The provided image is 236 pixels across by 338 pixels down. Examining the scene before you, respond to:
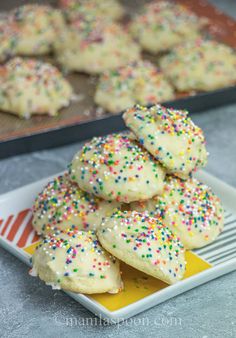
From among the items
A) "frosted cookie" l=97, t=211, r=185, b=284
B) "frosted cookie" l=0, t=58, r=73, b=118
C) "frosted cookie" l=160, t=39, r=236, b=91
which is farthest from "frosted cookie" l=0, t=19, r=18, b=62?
"frosted cookie" l=97, t=211, r=185, b=284

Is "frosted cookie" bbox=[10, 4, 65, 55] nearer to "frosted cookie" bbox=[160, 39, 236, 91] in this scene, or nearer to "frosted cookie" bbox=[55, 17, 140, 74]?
"frosted cookie" bbox=[55, 17, 140, 74]

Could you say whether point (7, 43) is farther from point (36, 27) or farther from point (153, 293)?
point (153, 293)

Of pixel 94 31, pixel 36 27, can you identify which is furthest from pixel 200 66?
pixel 36 27

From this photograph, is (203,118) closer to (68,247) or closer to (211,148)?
(211,148)

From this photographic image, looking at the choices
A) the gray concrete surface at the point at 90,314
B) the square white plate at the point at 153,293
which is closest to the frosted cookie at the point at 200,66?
the square white plate at the point at 153,293

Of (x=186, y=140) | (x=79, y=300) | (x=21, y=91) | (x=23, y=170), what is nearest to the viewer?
(x=79, y=300)

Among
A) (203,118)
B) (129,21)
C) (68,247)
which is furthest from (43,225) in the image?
(129,21)
